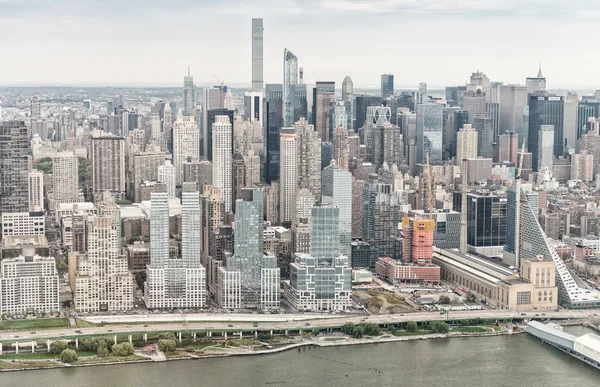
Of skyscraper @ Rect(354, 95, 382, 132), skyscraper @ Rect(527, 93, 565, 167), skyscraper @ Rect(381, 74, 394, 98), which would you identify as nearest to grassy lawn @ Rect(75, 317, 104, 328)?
skyscraper @ Rect(354, 95, 382, 132)

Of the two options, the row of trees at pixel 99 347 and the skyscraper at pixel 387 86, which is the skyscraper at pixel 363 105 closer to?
the skyscraper at pixel 387 86

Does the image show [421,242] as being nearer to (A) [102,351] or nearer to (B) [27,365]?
(A) [102,351]

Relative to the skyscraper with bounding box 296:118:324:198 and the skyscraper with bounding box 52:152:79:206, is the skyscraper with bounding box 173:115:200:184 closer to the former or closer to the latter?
the skyscraper with bounding box 52:152:79:206

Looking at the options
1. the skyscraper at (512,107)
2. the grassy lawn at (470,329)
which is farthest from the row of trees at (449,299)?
the skyscraper at (512,107)

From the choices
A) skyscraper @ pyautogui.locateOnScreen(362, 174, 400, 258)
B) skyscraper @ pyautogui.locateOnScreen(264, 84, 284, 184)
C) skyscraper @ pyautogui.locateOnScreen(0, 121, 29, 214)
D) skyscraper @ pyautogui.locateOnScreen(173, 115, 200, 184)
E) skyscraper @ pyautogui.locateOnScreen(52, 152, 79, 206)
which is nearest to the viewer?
skyscraper @ pyautogui.locateOnScreen(362, 174, 400, 258)

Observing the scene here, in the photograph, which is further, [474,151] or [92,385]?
[474,151]

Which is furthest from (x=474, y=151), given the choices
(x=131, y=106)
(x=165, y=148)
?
(x=131, y=106)

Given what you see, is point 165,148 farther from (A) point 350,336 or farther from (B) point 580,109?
(A) point 350,336
